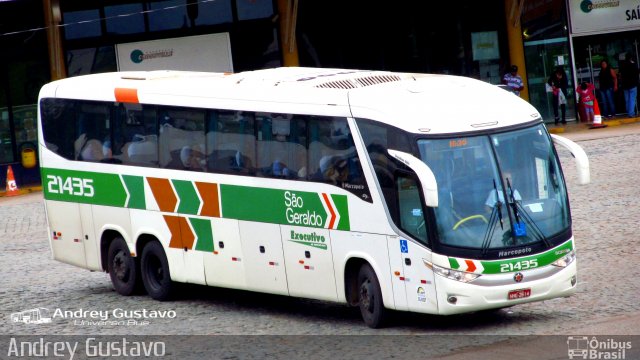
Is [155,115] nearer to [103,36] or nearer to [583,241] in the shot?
[583,241]

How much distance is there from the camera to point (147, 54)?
3603 centimetres

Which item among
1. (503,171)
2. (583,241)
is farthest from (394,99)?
(583,241)

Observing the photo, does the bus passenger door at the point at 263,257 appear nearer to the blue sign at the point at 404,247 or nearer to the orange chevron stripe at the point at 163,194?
the orange chevron stripe at the point at 163,194

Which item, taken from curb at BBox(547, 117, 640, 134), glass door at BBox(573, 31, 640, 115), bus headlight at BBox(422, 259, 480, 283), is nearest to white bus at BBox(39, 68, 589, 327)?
bus headlight at BBox(422, 259, 480, 283)

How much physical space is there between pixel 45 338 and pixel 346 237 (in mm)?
3829

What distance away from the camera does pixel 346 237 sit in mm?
14086

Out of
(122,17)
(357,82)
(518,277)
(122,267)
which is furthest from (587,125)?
(518,277)

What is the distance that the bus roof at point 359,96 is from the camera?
13.5 metres

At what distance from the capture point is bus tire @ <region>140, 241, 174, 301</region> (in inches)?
664

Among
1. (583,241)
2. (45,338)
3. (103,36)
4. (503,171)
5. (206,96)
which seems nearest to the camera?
(503,171)

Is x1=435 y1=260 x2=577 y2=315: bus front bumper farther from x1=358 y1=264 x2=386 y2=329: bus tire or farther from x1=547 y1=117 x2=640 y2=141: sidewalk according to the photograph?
x1=547 y1=117 x2=640 y2=141: sidewalk

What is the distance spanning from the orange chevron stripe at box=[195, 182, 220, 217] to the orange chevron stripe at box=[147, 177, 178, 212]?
547 mm

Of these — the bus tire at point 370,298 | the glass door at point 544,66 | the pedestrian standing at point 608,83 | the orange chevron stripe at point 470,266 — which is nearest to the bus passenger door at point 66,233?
the bus tire at point 370,298

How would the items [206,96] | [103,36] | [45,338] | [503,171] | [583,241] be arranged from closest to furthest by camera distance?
[503,171]
[45,338]
[206,96]
[583,241]
[103,36]
